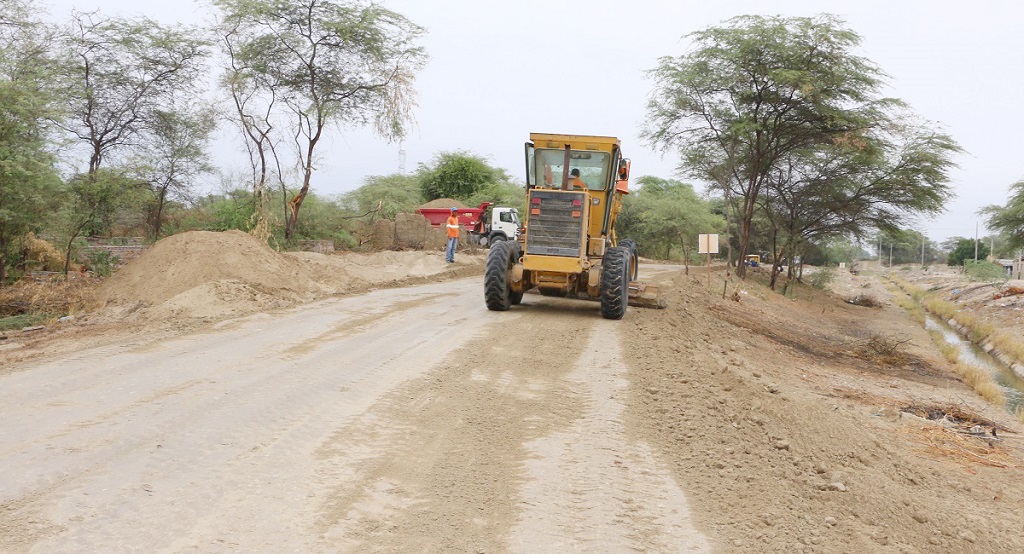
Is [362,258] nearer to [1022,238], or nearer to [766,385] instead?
[766,385]

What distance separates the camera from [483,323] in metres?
12.1

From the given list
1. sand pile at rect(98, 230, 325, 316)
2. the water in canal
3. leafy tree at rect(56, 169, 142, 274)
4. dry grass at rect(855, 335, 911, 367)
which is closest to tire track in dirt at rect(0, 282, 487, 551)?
sand pile at rect(98, 230, 325, 316)

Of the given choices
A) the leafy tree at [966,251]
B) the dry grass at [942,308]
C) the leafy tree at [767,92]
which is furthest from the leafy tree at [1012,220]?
the leafy tree at [966,251]

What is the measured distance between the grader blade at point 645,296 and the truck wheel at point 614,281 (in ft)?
5.83

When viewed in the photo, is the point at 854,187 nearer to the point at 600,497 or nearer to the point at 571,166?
the point at 571,166

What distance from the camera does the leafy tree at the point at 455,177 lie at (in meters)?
47.3

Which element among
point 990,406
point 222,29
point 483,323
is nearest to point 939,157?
point 990,406

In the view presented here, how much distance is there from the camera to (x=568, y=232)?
13031mm

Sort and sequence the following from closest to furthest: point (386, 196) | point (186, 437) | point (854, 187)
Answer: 1. point (186, 437)
2. point (854, 187)
3. point (386, 196)

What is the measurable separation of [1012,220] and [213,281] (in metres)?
39.0

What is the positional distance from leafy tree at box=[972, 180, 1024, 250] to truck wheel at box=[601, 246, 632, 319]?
32276 mm

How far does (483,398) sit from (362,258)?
1761cm

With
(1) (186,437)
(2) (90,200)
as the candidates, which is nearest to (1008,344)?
(1) (186,437)

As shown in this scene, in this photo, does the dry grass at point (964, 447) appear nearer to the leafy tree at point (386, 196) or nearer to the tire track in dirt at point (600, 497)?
the tire track in dirt at point (600, 497)
